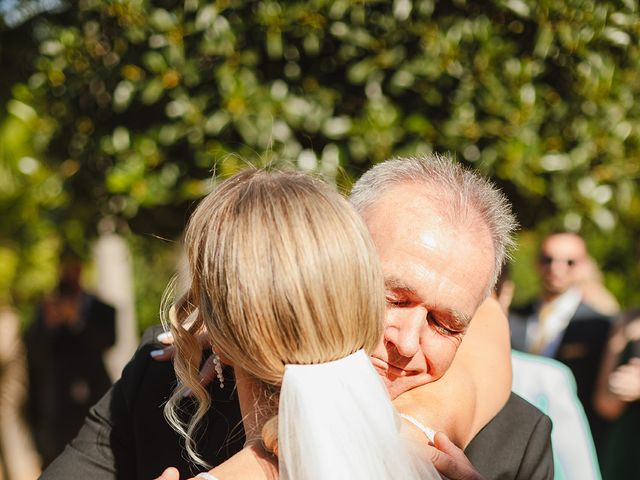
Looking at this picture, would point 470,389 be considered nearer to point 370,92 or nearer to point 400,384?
point 400,384

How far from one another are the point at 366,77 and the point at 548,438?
153 cm

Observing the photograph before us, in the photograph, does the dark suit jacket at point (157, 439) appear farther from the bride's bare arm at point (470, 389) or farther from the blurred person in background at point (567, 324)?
the blurred person in background at point (567, 324)

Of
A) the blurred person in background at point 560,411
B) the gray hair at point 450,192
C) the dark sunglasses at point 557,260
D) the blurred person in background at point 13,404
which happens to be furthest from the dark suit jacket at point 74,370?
the gray hair at point 450,192

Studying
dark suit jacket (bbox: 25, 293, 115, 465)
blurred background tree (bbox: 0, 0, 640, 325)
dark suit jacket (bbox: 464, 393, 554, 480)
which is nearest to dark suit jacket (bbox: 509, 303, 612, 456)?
blurred background tree (bbox: 0, 0, 640, 325)

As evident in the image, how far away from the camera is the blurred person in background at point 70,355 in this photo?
7.32m

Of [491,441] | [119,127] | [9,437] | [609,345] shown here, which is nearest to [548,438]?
[491,441]

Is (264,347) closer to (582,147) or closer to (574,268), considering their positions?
(582,147)

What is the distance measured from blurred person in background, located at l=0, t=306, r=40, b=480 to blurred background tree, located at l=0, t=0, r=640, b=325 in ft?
18.8

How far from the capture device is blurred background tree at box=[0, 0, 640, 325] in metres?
3.26

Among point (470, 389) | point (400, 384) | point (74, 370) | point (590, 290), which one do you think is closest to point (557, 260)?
point (590, 290)

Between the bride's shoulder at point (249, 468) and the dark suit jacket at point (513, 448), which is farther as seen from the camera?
the dark suit jacket at point (513, 448)

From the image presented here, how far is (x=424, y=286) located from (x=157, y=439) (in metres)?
0.77

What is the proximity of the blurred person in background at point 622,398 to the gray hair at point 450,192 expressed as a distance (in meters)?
3.28

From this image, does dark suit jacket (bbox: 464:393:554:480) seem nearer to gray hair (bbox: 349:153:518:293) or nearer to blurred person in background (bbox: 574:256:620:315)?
gray hair (bbox: 349:153:518:293)
